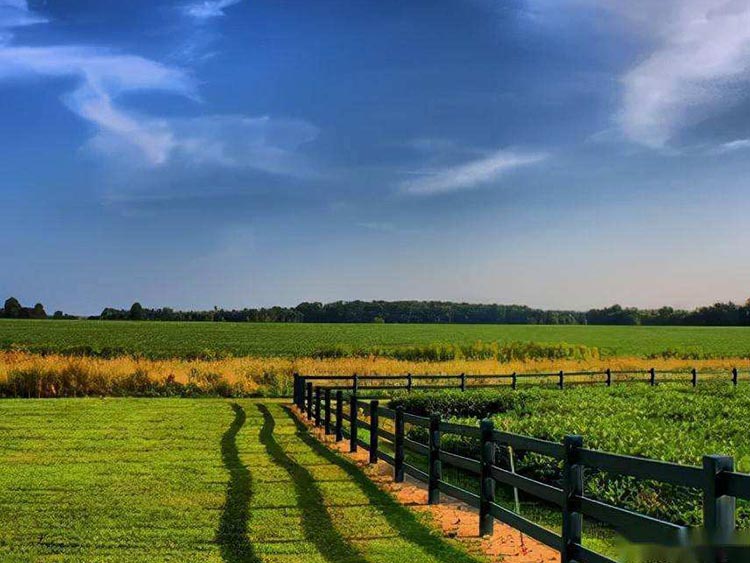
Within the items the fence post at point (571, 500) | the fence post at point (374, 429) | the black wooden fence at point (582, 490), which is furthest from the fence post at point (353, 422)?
the fence post at point (571, 500)

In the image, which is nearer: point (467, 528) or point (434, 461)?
point (467, 528)

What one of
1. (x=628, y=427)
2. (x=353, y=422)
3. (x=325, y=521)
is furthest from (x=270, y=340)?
(x=325, y=521)

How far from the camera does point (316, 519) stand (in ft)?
32.8

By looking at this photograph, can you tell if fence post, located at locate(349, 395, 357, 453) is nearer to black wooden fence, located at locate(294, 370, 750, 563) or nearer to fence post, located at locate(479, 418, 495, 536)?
black wooden fence, located at locate(294, 370, 750, 563)

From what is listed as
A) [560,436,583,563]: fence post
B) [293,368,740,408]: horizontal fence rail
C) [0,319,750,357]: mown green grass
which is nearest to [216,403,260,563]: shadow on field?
[560,436,583,563]: fence post

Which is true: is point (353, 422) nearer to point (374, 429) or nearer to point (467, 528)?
point (374, 429)

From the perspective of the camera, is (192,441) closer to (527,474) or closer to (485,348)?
(527,474)

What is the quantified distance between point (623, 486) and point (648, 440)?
217 centimetres

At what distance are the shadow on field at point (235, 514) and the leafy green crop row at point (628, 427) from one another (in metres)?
5.07

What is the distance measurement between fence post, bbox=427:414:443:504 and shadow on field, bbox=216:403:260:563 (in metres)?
2.65

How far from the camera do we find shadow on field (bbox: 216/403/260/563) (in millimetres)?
8367

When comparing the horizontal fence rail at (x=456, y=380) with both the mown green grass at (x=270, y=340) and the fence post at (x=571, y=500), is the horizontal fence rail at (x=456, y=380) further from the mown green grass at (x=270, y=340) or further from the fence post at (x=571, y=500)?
the mown green grass at (x=270, y=340)

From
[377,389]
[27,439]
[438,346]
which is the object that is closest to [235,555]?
[27,439]

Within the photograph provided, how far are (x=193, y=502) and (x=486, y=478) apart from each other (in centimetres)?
441
